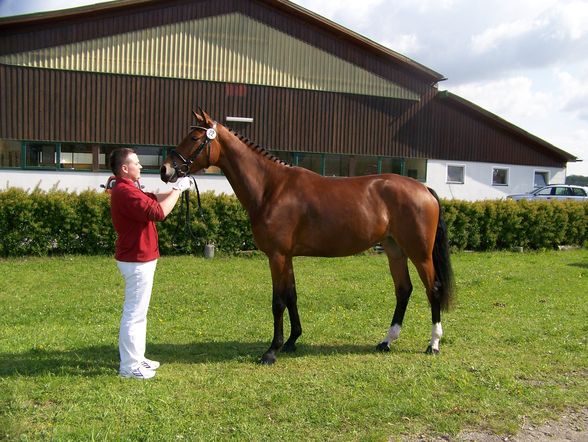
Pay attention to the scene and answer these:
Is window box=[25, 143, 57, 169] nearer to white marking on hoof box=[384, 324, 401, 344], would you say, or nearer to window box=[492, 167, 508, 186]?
white marking on hoof box=[384, 324, 401, 344]

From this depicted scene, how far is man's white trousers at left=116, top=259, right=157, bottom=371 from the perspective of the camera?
507 centimetres

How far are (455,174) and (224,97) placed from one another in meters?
11.5

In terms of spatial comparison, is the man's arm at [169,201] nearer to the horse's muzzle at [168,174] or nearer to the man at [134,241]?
the man at [134,241]

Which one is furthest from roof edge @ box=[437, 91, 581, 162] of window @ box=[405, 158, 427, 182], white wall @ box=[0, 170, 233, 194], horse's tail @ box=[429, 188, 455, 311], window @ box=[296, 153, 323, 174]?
horse's tail @ box=[429, 188, 455, 311]

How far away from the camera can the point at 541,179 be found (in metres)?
28.5

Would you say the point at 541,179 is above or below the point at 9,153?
below

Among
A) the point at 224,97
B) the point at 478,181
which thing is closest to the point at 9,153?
the point at 224,97

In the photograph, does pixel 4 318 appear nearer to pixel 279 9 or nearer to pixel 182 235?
pixel 182 235

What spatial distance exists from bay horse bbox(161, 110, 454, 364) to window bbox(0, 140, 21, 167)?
53.9ft

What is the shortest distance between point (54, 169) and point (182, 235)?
9.02 meters

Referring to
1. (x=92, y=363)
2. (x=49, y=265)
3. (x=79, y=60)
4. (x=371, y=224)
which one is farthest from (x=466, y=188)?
(x=92, y=363)

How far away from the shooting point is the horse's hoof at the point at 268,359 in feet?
19.0

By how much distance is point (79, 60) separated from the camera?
20.0m

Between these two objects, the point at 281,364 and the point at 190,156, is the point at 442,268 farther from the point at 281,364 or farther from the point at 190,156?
the point at 190,156
